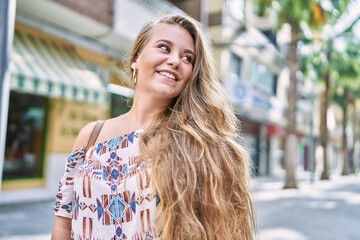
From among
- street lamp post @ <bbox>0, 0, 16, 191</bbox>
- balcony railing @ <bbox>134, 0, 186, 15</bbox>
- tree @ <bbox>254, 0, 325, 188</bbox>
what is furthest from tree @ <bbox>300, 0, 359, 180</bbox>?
street lamp post @ <bbox>0, 0, 16, 191</bbox>

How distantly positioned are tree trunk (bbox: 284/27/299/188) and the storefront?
834 centimetres

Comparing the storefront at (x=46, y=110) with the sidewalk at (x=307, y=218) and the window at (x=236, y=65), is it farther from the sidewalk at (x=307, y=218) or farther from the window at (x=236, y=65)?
the window at (x=236, y=65)

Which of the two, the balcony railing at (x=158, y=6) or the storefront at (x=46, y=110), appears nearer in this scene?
the storefront at (x=46, y=110)

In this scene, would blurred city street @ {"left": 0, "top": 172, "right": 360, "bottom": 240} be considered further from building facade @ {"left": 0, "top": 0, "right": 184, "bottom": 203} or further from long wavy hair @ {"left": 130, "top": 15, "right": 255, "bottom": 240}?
long wavy hair @ {"left": 130, "top": 15, "right": 255, "bottom": 240}

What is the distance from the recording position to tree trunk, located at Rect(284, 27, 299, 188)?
16.1 meters

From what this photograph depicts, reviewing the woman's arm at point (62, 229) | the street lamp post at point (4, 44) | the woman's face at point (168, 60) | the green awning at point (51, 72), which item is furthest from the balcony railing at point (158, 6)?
the woman's arm at point (62, 229)

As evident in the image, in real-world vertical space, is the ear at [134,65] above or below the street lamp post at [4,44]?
below

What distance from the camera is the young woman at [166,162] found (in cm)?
134

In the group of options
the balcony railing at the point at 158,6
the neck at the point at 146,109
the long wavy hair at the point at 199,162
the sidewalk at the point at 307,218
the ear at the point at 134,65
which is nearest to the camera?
the long wavy hair at the point at 199,162

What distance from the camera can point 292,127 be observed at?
1636cm

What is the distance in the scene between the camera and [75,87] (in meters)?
8.90

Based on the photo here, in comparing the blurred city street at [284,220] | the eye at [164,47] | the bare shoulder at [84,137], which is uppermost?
the eye at [164,47]

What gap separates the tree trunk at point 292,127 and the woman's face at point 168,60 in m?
15.2

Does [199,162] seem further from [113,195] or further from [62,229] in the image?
[62,229]
